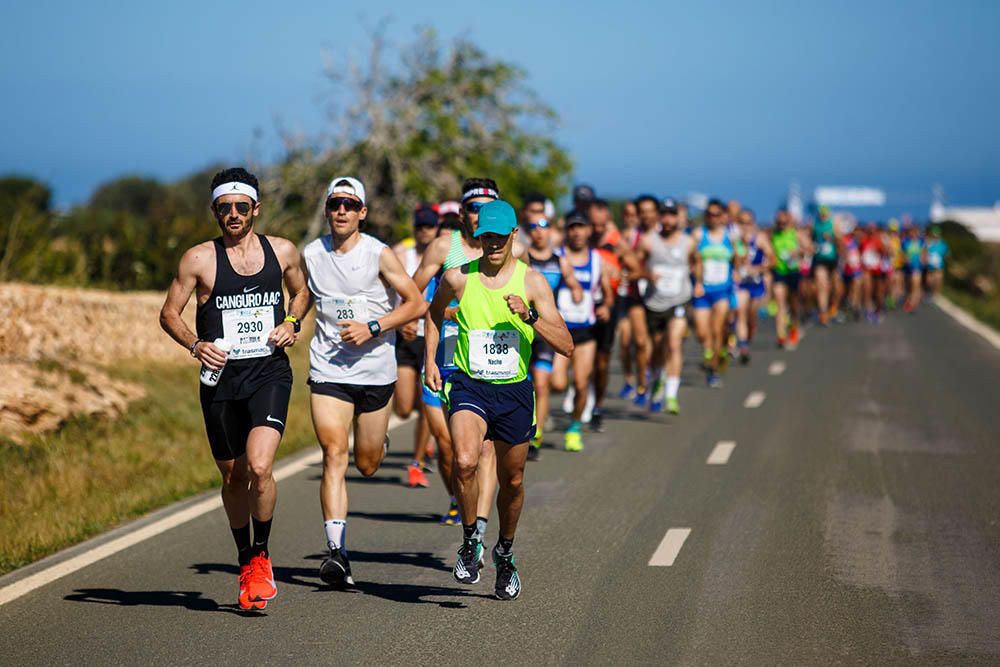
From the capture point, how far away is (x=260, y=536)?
7.60 m

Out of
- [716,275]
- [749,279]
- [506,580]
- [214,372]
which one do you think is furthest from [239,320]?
[749,279]

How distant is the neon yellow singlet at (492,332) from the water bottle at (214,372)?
111 cm

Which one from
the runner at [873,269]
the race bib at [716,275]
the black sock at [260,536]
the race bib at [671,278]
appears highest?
the race bib at [671,278]

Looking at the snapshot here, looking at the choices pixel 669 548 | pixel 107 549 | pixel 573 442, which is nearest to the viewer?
pixel 669 548

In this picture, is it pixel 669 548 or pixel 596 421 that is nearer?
pixel 669 548

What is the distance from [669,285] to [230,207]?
8.66m

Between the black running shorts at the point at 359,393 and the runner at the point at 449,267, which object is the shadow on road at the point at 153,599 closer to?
the black running shorts at the point at 359,393

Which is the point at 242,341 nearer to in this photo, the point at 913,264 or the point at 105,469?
the point at 105,469

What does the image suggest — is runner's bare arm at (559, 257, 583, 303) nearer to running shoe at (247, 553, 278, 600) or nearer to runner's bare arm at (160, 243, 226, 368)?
runner's bare arm at (160, 243, 226, 368)

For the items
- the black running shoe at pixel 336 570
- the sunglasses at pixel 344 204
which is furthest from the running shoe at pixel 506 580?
the sunglasses at pixel 344 204

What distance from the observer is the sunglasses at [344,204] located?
318 inches

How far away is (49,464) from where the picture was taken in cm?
1153

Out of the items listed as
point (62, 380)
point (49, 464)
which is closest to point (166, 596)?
point (49, 464)

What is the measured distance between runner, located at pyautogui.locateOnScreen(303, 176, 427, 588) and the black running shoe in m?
0.27
